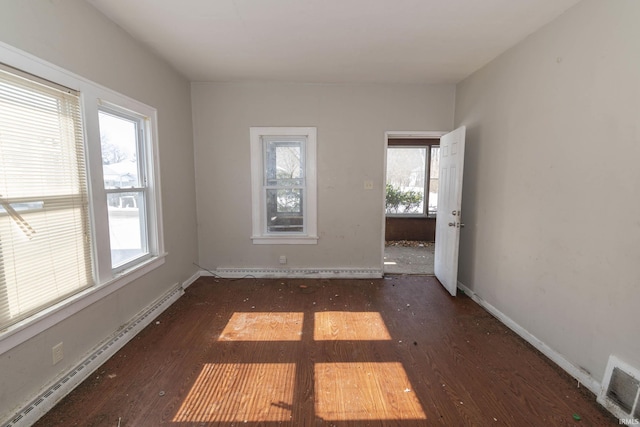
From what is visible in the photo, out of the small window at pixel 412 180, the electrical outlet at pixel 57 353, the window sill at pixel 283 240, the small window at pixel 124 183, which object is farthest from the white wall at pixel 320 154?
the small window at pixel 412 180

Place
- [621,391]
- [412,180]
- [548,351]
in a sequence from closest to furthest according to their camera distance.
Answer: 1. [621,391]
2. [548,351]
3. [412,180]

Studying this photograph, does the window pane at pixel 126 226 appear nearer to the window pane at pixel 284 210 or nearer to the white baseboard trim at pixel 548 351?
the window pane at pixel 284 210

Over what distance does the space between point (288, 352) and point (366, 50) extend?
112 inches

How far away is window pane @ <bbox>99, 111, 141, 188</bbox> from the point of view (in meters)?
2.32

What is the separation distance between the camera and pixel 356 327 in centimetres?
272

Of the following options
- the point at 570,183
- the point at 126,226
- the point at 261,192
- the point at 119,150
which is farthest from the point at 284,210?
the point at 570,183

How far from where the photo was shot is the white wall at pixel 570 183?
1.70 meters

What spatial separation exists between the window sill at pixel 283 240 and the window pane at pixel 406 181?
3078mm

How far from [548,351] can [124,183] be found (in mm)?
3818

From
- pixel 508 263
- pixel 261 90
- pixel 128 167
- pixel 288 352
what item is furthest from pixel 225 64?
pixel 508 263

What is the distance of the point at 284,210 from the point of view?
4.08m

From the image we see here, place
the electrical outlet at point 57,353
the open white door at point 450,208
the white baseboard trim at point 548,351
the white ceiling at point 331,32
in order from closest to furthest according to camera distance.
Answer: the electrical outlet at point 57,353
the white baseboard trim at point 548,351
the white ceiling at point 331,32
the open white door at point 450,208

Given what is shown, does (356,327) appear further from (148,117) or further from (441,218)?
(148,117)

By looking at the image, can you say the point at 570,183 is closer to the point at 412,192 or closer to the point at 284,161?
the point at 284,161
